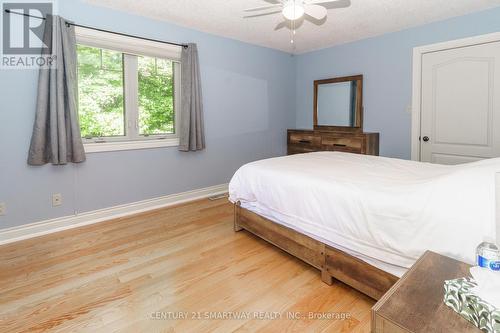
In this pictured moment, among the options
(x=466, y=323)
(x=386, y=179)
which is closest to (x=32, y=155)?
(x=386, y=179)

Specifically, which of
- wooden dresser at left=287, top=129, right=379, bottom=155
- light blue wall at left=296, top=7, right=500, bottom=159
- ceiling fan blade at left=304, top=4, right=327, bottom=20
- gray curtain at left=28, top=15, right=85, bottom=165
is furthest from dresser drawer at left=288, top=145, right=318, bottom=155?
gray curtain at left=28, top=15, right=85, bottom=165

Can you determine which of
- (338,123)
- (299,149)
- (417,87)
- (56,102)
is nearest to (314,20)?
(417,87)

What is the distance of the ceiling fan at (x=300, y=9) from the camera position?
2.33 metres

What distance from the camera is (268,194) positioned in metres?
2.24

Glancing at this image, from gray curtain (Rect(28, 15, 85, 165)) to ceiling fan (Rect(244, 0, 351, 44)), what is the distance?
178 cm

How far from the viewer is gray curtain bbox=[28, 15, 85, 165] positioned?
2.57 metres

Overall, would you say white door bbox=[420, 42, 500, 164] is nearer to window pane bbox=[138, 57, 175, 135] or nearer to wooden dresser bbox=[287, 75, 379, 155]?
wooden dresser bbox=[287, 75, 379, 155]

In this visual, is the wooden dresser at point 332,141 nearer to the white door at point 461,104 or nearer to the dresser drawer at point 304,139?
the dresser drawer at point 304,139

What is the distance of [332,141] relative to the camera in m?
4.21

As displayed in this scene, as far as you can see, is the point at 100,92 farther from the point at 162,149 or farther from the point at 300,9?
the point at 300,9

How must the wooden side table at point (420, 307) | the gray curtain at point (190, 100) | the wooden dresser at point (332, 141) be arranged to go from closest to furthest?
the wooden side table at point (420, 307) → the gray curtain at point (190, 100) → the wooden dresser at point (332, 141)

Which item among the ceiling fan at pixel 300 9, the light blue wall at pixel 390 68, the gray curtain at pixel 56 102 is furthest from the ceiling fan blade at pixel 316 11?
the gray curtain at pixel 56 102

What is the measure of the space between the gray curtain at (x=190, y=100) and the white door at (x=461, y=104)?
2.81m

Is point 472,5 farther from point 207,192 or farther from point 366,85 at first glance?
point 207,192
